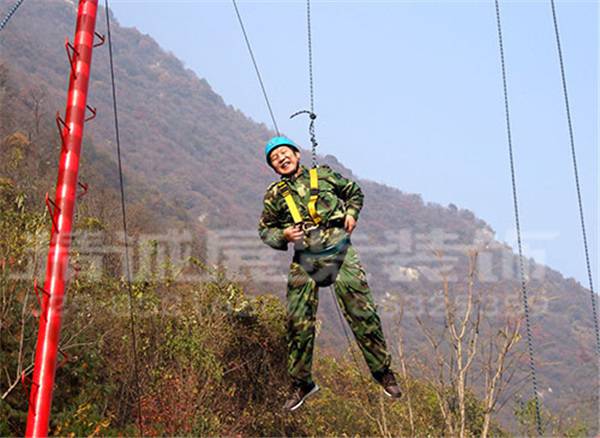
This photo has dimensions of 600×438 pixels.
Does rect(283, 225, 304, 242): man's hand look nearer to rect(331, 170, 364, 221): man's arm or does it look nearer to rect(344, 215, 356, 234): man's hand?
rect(344, 215, 356, 234): man's hand

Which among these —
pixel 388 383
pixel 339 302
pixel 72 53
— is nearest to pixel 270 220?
pixel 339 302

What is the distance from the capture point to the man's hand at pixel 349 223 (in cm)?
457

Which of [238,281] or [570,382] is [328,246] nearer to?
[238,281]

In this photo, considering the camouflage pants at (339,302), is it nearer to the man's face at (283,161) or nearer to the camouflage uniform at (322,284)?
the camouflage uniform at (322,284)

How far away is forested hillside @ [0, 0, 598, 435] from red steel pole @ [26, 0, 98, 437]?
4.71m

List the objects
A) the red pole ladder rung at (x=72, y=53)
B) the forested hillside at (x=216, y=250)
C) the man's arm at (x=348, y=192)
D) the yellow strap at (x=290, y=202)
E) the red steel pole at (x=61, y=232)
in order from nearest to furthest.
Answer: the red steel pole at (x=61, y=232) < the yellow strap at (x=290, y=202) < the man's arm at (x=348, y=192) < the red pole ladder rung at (x=72, y=53) < the forested hillside at (x=216, y=250)

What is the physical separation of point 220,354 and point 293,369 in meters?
9.49

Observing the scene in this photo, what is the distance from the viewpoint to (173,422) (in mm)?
11836

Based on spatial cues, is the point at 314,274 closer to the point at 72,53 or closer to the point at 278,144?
the point at 278,144

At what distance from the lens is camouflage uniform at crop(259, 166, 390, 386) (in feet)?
14.8

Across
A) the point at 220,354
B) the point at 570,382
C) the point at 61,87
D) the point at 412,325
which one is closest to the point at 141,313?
the point at 220,354

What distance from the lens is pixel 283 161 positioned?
476 cm

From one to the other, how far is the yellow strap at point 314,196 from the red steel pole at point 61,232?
5.78 feet

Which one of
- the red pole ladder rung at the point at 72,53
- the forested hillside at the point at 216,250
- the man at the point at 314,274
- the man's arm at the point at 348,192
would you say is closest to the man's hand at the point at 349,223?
the man at the point at 314,274
